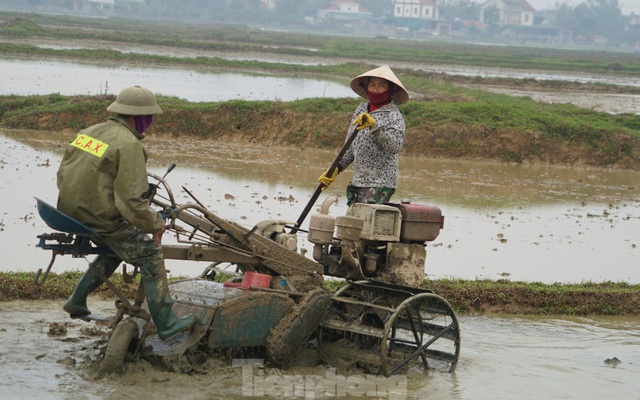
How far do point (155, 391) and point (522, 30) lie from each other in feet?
621

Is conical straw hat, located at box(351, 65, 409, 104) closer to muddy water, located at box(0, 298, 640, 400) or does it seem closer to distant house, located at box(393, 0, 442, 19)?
muddy water, located at box(0, 298, 640, 400)

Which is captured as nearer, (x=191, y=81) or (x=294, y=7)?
(x=191, y=81)

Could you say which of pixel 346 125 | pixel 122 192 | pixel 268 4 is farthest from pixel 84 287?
pixel 268 4

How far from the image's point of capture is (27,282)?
314 inches

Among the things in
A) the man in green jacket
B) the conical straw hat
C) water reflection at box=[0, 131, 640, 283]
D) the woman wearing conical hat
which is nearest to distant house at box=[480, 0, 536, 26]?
water reflection at box=[0, 131, 640, 283]

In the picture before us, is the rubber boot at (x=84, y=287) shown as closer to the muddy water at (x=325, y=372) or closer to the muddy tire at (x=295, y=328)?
the muddy water at (x=325, y=372)

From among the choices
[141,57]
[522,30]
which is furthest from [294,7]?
[141,57]

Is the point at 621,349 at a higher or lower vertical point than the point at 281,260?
lower

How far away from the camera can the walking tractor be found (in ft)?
19.9

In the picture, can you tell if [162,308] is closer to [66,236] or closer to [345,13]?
[66,236]

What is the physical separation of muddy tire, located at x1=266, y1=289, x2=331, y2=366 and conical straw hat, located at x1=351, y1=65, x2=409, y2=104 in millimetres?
1724

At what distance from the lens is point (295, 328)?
641 centimetres

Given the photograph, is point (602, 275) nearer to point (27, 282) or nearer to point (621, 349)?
point (621, 349)

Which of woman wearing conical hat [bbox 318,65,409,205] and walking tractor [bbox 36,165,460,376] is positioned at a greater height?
woman wearing conical hat [bbox 318,65,409,205]
